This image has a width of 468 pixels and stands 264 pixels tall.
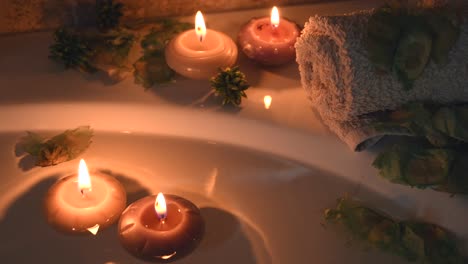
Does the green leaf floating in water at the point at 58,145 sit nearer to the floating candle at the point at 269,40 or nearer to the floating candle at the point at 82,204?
the floating candle at the point at 82,204

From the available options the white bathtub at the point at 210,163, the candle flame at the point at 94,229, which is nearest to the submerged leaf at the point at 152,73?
the white bathtub at the point at 210,163

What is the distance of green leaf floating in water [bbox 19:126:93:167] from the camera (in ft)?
2.52

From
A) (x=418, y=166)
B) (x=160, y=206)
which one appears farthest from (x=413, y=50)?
(x=160, y=206)

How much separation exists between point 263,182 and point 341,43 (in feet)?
0.81

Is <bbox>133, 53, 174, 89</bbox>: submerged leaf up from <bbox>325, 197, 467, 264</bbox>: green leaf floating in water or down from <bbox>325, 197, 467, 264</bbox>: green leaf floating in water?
up

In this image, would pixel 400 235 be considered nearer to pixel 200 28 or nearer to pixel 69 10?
pixel 200 28

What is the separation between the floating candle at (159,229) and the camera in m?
0.66

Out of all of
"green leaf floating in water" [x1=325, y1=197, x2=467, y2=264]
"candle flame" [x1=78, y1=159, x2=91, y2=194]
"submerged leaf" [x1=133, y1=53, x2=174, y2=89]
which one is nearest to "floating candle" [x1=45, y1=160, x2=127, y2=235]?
"candle flame" [x1=78, y1=159, x2=91, y2=194]

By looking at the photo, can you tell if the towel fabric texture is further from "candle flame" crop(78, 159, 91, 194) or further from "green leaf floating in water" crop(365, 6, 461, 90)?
"candle flame" crop(78, 159, 91, 194)

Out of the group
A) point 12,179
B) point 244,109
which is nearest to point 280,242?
point 244,109

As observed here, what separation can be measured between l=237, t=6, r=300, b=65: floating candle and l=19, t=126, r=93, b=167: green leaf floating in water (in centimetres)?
Result: 29

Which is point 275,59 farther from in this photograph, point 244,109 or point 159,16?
point 159,16

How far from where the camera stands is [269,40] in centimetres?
83

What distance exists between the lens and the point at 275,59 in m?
0.83
